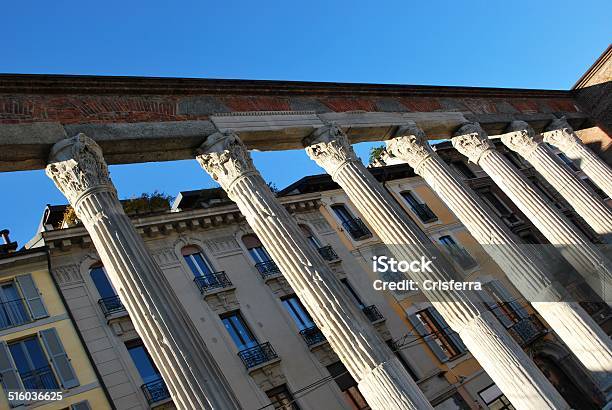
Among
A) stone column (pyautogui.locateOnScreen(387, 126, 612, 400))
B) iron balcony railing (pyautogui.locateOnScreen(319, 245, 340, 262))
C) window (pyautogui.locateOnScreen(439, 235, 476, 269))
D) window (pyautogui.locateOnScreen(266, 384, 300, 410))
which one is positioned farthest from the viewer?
window (pyautogui.locateOnScreen(439, 235, 476, 269))

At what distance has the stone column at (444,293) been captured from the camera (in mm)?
10320

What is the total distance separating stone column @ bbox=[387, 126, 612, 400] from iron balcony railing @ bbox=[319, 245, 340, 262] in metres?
6.91

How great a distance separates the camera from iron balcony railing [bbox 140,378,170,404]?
573 inches

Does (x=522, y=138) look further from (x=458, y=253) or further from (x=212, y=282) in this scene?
(x=212, y=282)

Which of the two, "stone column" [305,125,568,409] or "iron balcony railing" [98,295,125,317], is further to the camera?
"iron balcony railing" [98,295,125,317]

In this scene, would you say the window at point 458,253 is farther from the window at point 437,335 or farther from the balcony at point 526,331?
the window at point 437,335

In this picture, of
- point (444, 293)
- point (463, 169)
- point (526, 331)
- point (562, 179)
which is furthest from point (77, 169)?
point (463, 169)

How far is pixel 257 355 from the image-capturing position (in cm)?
1686

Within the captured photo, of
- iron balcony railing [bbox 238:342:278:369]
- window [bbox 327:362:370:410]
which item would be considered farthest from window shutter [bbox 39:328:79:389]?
window [bbox 327:362:370:410]

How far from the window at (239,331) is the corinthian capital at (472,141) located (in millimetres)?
8679

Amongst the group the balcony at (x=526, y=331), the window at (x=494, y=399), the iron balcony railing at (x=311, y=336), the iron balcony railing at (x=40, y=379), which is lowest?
the window at (x=494, y=399)

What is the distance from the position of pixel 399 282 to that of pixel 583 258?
8567 millimetres

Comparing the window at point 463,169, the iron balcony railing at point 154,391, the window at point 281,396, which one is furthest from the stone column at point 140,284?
the window at point 463,169

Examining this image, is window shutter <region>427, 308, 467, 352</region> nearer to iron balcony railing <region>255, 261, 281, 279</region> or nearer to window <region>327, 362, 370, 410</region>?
window <region>327, 362, 370, 410</region>
